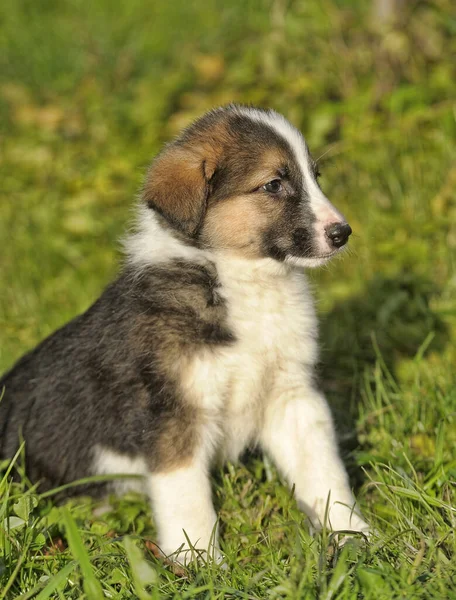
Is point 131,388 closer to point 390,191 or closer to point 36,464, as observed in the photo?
point 36,464

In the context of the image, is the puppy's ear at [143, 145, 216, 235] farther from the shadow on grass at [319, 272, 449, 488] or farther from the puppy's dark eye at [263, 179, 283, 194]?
the shadow on grass at [319, 272, 449, 488]

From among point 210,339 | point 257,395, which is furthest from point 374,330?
point 210,339

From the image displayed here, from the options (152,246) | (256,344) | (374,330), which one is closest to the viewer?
(256,344)

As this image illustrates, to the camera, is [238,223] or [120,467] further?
[120,467]

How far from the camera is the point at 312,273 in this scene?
6.41 m

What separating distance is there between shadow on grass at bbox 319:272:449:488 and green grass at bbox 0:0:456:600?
15mm

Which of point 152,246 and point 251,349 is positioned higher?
point 152,246

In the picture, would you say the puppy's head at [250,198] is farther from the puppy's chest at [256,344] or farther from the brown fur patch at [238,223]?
the puppy's chest at [256,344]

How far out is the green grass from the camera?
11.0 ft

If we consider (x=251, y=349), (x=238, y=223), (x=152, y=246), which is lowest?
(x=251, y=349)

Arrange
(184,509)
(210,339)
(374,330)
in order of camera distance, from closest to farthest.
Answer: (184,509) → (210,339) → (374,330)

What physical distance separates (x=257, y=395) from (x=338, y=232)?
2.79 ft

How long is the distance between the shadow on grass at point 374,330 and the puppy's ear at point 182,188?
1717mm

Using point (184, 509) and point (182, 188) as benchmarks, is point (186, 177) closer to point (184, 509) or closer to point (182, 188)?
point (182, 188)
